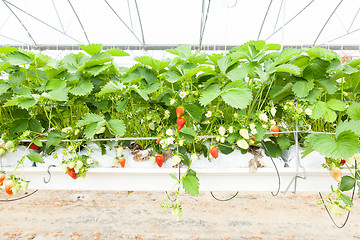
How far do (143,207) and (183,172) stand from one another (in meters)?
1.52

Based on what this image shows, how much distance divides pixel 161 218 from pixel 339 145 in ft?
5.10

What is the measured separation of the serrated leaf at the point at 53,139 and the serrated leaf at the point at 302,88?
0.73 metres

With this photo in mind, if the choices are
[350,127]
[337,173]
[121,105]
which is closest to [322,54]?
[350,127]

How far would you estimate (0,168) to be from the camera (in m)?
0.69

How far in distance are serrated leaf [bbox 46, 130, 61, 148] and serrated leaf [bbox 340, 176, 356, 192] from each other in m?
0.86

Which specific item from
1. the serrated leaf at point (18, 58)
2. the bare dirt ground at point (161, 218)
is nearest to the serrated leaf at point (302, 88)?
the serrated leaf at point (18, 58)

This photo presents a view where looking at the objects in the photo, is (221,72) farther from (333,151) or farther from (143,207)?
(143,207)

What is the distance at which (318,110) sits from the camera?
577 mm

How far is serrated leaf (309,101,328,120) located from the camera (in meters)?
0.57

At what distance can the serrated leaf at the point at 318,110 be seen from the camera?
569mm

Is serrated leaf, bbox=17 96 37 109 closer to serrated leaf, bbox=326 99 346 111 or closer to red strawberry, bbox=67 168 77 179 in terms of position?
red strawberry, bbox=67 168 77 179
